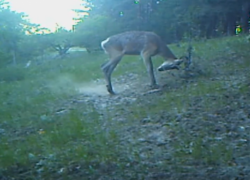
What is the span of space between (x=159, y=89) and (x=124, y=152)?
187 inches

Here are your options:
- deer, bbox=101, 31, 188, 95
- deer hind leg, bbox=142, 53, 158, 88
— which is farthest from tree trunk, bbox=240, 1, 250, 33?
deer hind leg, bbox=142, 53, 158, 88

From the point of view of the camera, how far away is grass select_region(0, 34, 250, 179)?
571cm

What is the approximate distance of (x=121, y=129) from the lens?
7.50 meters

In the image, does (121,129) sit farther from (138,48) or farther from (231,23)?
(231,23)

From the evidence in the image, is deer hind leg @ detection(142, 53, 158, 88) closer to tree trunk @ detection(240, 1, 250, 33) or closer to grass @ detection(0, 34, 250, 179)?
grass @ detection(0, 34, 250, 179)

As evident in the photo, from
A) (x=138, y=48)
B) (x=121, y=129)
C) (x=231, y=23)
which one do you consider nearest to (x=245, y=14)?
(x=231, y=23)

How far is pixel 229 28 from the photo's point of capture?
28.1 m

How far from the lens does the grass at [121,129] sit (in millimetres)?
5707

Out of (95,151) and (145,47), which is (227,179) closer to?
(95,151)

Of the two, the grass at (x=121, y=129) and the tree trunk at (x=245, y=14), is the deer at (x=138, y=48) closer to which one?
the grass at (x=121, y=129)

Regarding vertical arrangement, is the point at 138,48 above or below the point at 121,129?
above

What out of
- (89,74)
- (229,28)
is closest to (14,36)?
(89,74)

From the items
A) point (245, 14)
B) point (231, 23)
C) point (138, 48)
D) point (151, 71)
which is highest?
point (245, 14)

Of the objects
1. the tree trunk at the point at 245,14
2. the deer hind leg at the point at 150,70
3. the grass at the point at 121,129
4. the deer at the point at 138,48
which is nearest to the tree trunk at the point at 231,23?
the tree trunk at the point at 245,14
